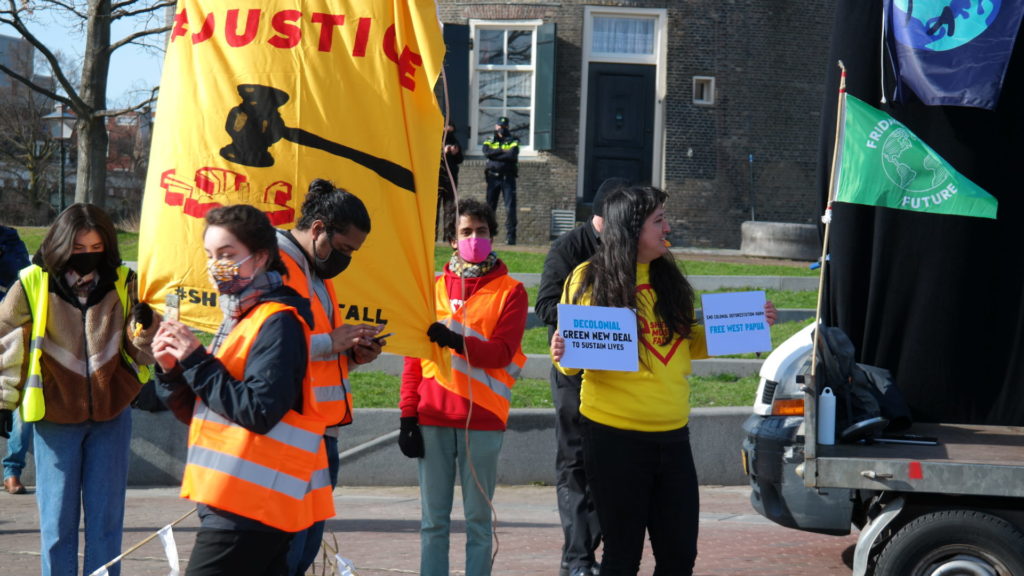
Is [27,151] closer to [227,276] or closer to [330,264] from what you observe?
[330,264]

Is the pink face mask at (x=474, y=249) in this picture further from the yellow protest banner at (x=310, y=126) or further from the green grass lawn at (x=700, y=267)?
the green grass lawn at (x=700, y=267)

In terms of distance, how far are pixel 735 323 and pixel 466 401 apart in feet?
4.60

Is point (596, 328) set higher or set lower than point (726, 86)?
lower

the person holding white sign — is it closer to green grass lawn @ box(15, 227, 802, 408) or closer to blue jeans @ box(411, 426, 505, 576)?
blue jeans @ box(411, 426, 505, 576)

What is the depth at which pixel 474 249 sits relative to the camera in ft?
19.5

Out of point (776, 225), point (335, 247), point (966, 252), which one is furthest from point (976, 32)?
point (776, 225)

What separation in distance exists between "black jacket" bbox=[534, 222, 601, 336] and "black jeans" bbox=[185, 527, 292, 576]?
103 inches

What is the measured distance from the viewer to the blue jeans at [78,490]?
17.4ft

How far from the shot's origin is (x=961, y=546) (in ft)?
18.0

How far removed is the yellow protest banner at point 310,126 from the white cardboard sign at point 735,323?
1.25 m

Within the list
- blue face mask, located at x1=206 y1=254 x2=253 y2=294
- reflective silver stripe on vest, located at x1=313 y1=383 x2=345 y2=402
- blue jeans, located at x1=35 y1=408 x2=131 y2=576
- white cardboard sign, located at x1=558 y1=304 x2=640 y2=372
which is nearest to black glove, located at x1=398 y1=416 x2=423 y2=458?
reflective silver stripe on vest, located at x1=313 y1=383 x2=345 y2=402

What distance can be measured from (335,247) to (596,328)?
1.05 meters

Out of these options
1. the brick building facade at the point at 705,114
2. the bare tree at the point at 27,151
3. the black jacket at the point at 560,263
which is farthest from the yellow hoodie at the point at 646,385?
the bare tree at the point at 27,151

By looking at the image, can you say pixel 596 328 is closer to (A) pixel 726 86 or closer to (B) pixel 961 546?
(B) pixel 961 546
